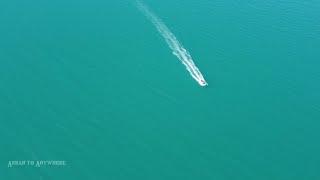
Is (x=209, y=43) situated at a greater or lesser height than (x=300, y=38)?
greater

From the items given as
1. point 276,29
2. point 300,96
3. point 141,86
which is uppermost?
point 141,86

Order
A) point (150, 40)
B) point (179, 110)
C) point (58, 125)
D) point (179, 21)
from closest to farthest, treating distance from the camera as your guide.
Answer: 1. point (58, 125)
2. point (179, 110)
3. point (150, 40)
4. point (179, 21)

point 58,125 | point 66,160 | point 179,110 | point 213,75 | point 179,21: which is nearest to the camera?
point 66,160

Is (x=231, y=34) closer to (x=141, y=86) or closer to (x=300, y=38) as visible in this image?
(x=300, y=38)

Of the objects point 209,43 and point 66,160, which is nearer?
point 66,160

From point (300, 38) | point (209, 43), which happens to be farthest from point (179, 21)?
point (300, 38)

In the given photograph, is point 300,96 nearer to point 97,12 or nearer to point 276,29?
point 276,29
